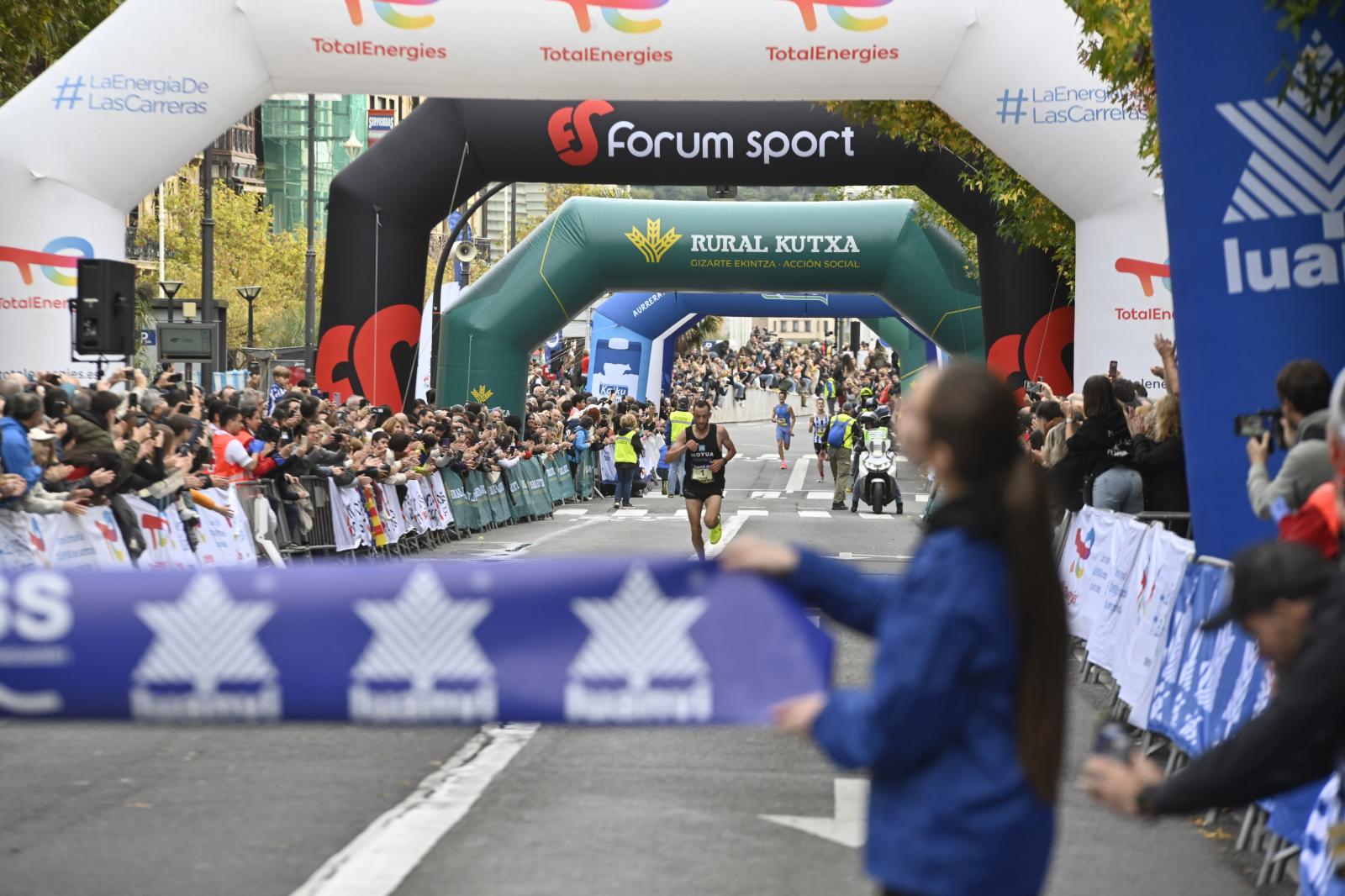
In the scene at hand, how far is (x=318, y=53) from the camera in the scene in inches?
770

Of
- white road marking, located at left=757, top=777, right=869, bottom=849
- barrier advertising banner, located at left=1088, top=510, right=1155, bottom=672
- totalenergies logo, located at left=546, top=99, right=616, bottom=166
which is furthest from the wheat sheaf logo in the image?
white road marking, located at left=757, top=777, right=869, bottom=849

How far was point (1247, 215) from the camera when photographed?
9227mm

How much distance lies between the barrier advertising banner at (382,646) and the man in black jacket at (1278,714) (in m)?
0.87

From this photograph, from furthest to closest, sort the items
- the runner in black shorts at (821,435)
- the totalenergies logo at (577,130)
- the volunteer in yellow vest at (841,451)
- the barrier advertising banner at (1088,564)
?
the runner in black shorts at (821,435)
the volunteer in yellow vest at (841,451)
the totalenergies logo at (577,130)
the barrier advertising banner at (1088,564)

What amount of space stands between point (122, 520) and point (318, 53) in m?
A: 7.88

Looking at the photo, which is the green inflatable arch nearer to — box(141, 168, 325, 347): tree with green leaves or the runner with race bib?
the runner with race bib

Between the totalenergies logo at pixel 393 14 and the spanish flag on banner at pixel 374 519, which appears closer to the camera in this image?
the totalenergies logo at pixel 393 14

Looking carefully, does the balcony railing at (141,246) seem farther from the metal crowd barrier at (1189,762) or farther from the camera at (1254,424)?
the camera at (1254,424)

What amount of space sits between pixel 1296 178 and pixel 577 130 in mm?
15994

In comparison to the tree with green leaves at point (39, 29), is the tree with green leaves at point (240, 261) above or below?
above

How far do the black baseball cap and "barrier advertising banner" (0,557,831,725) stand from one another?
1025 millimetres

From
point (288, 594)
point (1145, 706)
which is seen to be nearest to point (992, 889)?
point (288, 594)

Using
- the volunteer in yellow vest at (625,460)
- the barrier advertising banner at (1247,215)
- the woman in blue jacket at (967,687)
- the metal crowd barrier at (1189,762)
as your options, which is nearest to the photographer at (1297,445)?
the metal crowd barrier at (1189,762)

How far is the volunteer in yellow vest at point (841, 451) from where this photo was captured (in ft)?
111
